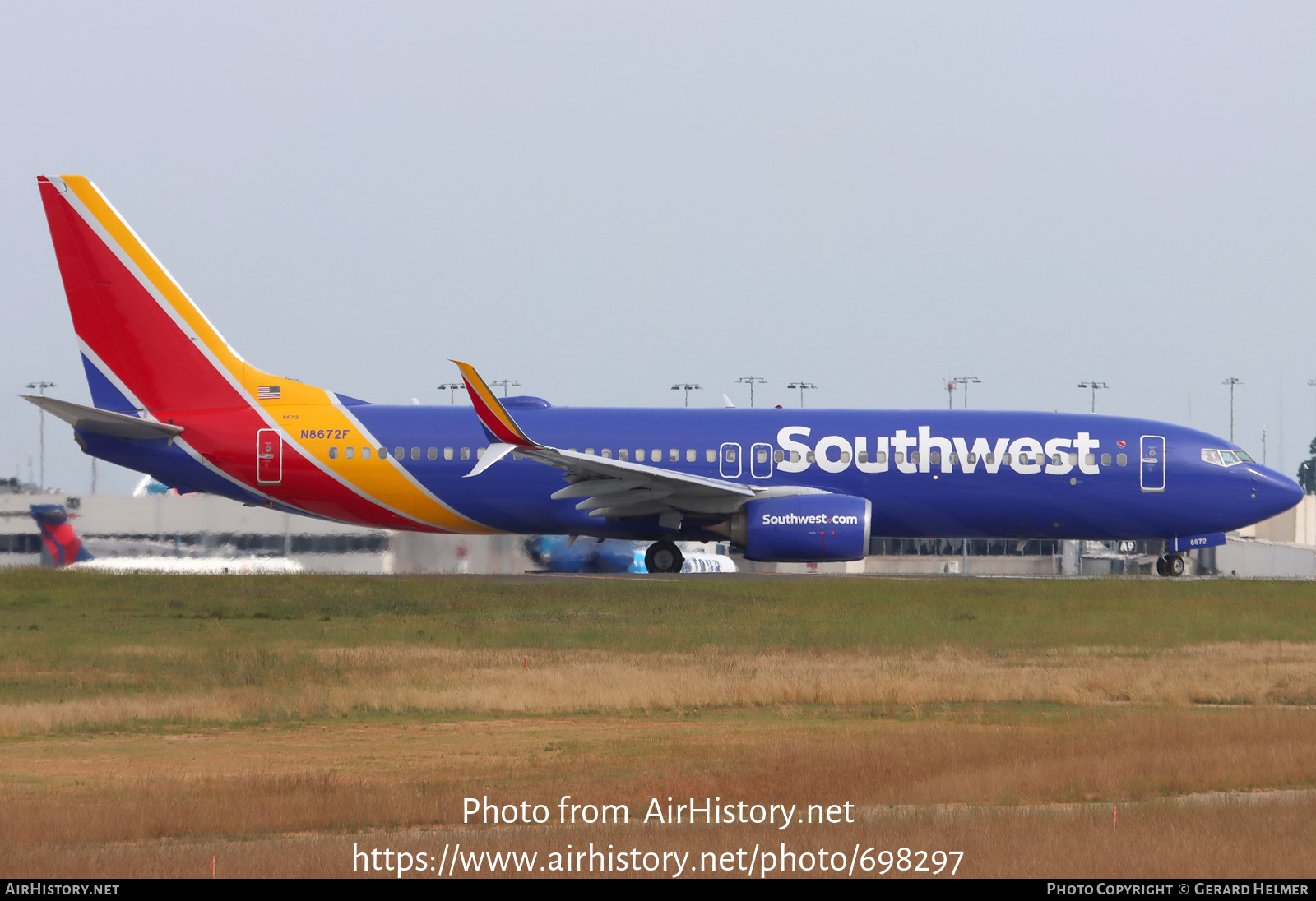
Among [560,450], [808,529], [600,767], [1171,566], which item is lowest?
[600,767]

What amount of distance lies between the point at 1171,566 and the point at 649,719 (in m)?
21.0

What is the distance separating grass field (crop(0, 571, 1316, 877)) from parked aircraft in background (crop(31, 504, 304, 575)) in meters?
4.09

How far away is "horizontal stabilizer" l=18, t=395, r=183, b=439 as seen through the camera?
98.6 ft

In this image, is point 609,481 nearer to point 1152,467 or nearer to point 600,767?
point 1152,467

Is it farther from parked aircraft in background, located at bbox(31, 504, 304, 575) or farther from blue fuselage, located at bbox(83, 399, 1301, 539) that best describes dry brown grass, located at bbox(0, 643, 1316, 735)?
parked aircraft in background, located at bbox(31, 504, 304, 575)

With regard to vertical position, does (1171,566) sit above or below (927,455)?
below

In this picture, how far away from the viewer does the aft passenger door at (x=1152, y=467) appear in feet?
106

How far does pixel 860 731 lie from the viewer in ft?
49.5

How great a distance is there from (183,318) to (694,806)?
78.7 feet

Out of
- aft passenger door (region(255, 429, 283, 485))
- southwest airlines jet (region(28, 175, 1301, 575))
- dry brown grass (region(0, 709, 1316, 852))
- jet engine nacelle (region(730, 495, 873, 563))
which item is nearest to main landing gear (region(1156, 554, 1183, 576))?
southwest airlines jet (region(28, 175, 1301, 575))

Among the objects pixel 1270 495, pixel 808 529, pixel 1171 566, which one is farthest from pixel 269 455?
pixel 1270 495

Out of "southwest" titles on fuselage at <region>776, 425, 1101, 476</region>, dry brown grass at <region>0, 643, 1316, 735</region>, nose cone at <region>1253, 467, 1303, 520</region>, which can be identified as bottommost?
dry brown grass at <region>0, 643, 1316, 735</region>

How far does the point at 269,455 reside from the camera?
31.4 m

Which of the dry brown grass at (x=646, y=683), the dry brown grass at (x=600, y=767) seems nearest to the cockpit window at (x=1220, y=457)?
the dry brown grass at (x=646, y=683)
